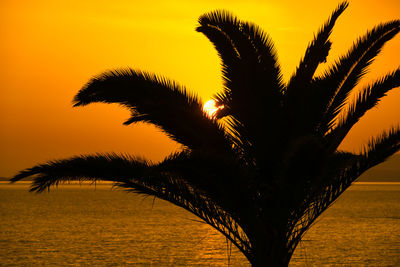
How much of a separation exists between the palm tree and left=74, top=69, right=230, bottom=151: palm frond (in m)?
0.02

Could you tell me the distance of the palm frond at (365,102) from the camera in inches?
413

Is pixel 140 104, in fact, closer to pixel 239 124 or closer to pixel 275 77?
pixel 239 124

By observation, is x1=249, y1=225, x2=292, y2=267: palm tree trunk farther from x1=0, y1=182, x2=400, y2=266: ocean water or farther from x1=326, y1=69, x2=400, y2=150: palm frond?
x1=0, y1=182, x2=400, y2=266: ocean water

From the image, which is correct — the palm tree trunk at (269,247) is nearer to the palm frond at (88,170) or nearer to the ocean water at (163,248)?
the palm frond at (88,170)

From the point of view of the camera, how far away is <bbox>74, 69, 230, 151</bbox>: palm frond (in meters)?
9.93

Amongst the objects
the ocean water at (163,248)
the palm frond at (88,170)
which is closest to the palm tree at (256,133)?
the palm frond at (88,170)

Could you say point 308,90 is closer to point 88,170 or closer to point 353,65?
point 353,65

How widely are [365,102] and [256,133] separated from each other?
199cm

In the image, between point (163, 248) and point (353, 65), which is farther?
point (163, 248)

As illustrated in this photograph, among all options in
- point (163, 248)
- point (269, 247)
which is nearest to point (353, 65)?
point (269, 247)

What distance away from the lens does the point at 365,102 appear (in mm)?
10531

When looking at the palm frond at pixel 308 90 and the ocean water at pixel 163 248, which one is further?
the ocean water at pixel 163 248

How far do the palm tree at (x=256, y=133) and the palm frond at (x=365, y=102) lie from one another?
2 cm

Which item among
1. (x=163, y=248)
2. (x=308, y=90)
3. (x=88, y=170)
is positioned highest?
(x=308, y=90)
